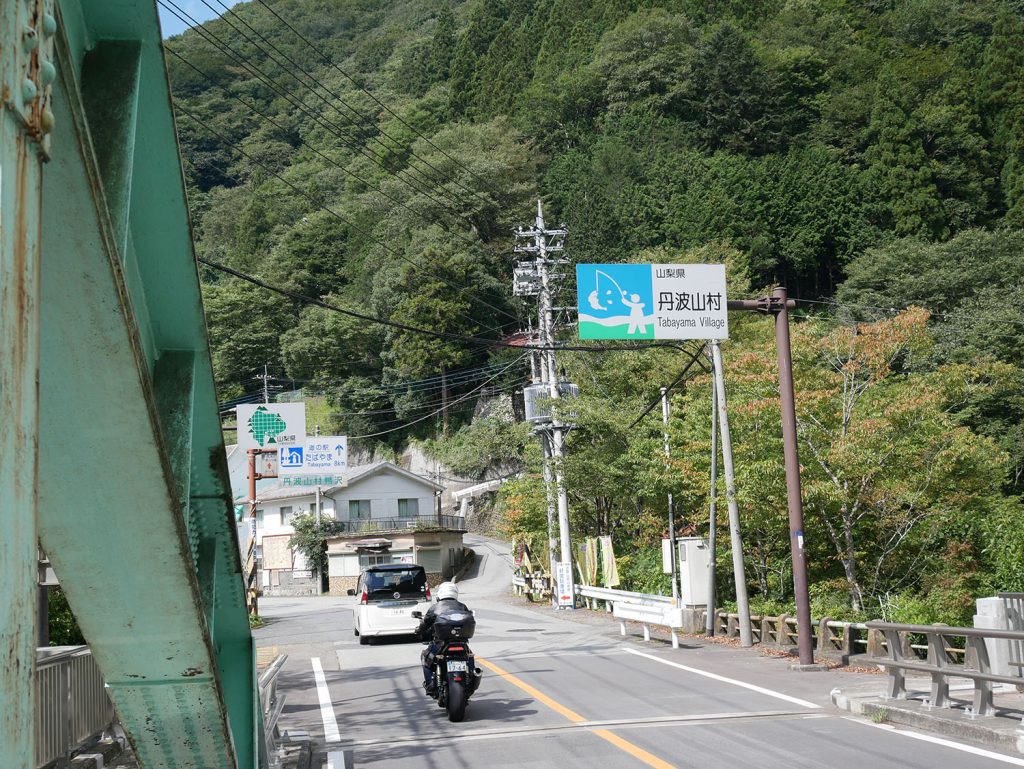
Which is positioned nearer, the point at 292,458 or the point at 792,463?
the point at 792,463

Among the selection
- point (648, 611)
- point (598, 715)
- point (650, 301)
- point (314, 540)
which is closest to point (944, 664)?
point (598, 715)

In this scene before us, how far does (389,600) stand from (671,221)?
37.5 m

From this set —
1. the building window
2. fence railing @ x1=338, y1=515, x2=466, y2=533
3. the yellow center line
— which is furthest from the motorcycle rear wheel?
the building window

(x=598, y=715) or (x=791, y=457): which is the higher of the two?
(x=791, y=457)

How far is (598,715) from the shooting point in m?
11.1

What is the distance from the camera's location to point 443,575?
5753cm

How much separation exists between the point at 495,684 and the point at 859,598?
907 cm

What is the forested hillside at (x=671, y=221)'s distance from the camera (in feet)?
75.4

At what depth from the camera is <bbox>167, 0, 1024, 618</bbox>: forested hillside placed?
2298 centimetres

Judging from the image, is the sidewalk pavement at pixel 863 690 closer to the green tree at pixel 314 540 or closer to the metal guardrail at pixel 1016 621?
the metal guardrail at pixel 1016 621

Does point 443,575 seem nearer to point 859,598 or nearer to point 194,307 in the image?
point 859,598

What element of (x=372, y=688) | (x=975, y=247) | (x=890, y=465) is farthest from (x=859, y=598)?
(x=975, y=247)

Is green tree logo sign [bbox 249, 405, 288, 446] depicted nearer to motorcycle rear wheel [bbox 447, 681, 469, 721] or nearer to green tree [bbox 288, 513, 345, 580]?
motorcycle rear wheel [bbox 447, 681, 469, 721]

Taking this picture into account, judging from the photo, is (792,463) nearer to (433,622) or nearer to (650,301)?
(650,301)
